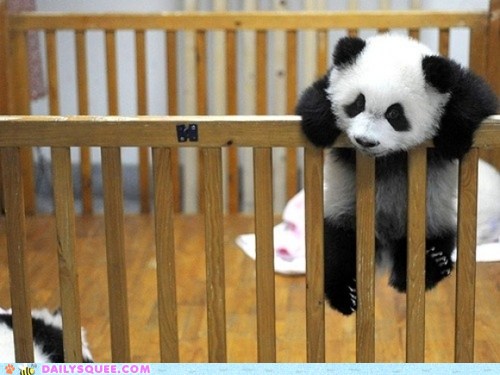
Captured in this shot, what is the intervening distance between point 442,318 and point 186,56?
5.73 ft

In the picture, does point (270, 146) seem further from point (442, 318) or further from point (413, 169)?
point (442, 318)

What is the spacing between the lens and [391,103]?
1.58 m

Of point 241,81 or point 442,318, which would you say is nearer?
→ point 442,318

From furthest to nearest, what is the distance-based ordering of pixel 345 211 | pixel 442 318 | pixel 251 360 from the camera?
1. pixel 442 318
2. pixel 251 360
3. pixel 345 211

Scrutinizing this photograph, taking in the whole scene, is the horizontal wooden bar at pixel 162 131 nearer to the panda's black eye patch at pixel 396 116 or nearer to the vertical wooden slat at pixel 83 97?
the panda's black eye patch at pixel 396 116

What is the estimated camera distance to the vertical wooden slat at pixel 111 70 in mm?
3117

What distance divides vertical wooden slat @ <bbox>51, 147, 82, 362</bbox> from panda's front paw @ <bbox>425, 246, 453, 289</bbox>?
65cm

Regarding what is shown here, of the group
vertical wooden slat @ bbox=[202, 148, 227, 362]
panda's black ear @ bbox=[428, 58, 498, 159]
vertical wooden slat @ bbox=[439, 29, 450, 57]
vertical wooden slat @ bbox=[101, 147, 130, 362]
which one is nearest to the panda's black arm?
panda's black ear @ bbox=[428, 58, 498, 159]

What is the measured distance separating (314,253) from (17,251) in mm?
522

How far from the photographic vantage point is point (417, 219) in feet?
5.32

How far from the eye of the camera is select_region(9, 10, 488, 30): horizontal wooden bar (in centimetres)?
305

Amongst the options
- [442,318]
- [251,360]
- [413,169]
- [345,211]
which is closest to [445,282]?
[442,318]

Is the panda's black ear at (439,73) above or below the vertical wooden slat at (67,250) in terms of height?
above

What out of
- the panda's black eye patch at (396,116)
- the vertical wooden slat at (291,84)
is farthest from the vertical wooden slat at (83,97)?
the panda's black eye patch at (396,116)
